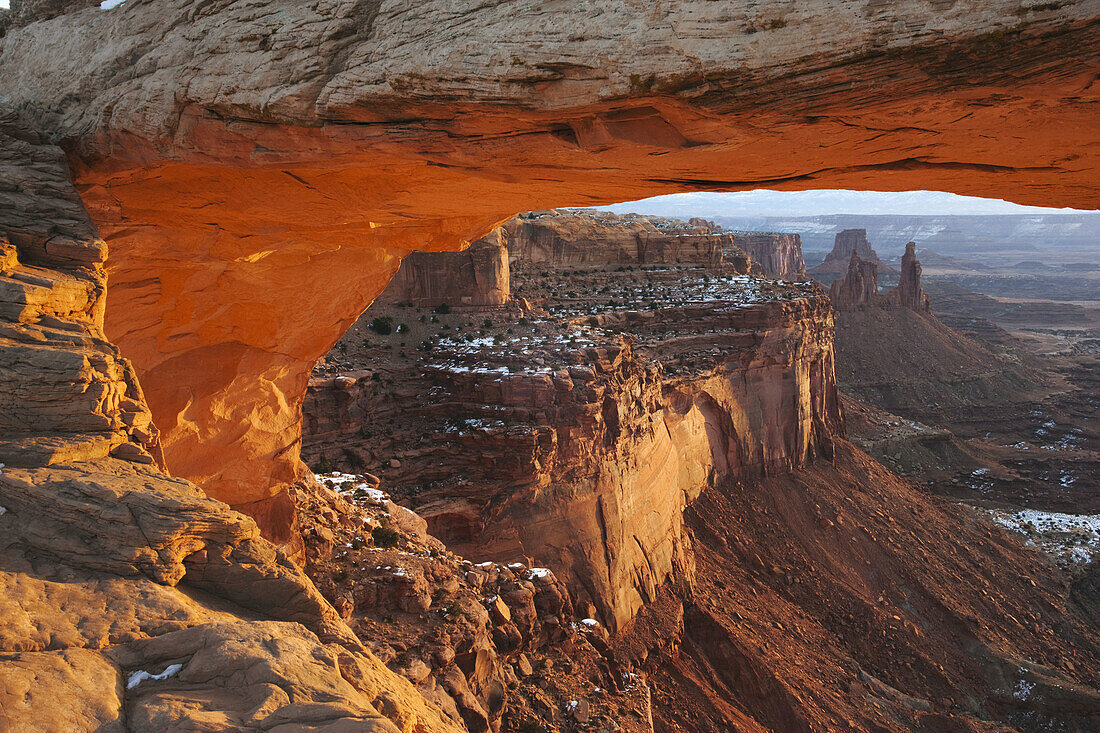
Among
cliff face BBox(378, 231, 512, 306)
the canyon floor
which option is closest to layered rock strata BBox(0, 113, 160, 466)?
the canyon floor

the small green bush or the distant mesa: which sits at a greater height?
the distant mesa

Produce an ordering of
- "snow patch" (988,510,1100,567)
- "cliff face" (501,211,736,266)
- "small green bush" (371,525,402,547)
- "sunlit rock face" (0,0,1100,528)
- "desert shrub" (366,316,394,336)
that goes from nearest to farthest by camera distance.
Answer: "sunlit rock face" (0,0,1100,528) → "small green bush" (371,525,402,547) → "desert shrub" (366,316,394,336) → "snow patch" (988,510,1100,567) → "cliff face" (501,211,736,266)

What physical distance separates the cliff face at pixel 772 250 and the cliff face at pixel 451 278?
306ft

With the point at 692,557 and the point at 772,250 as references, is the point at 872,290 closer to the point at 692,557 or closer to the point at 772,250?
the point at 772,250

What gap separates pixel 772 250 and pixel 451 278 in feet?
341

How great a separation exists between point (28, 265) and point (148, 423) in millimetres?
1758

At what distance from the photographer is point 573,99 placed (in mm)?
4938

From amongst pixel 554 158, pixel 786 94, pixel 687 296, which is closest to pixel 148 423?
pixel 554 158

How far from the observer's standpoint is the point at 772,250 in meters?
122

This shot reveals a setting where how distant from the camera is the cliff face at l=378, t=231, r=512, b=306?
27688 millimetres

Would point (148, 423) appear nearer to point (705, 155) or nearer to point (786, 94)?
point (705, 155)

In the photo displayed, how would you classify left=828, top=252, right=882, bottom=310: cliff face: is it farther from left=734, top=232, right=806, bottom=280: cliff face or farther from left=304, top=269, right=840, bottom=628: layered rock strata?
left=304, top=269, right=840, bottom=628: layered rock strata

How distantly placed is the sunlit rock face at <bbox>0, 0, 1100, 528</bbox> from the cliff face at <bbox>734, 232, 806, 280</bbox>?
370 ft

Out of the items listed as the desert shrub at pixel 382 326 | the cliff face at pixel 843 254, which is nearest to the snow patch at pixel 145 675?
the desert shrub at pixel 382 326
